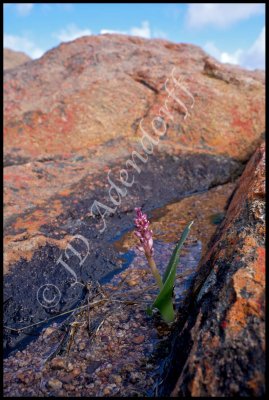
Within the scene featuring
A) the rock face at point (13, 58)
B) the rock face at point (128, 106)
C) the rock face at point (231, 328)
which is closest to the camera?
the rock face at point (231, 328)

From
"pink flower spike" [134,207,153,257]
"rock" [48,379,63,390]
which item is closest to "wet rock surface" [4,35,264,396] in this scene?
"rock" [48,379,63,390]

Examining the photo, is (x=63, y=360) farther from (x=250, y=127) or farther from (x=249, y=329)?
(x=250, y=127)

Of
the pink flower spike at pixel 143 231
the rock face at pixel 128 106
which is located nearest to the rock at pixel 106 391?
the pink flower spike at pixel 143 231

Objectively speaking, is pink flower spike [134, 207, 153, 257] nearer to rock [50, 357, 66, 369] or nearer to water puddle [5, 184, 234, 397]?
water puddle [5, 184, 234, 397]

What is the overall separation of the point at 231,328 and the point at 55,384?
53.0 inches

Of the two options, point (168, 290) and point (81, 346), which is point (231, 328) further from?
point (81, 346)

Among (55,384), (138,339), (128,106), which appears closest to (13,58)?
(128,106)

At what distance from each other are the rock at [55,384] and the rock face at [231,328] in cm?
90

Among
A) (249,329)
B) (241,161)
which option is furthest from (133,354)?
(241,161)

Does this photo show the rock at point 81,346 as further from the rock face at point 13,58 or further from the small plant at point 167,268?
the rock face at point 13,58

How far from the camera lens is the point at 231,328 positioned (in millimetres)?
1914

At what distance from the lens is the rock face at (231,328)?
5.65 feet

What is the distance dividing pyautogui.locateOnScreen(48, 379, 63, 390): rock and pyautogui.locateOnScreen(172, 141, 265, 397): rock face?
90cm

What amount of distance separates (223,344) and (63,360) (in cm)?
139
